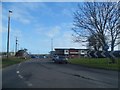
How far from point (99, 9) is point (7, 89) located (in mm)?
37616

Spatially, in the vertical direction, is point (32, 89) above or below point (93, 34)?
below

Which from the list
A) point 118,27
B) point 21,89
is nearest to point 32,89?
point 21,89

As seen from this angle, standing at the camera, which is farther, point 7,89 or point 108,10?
point 108,10

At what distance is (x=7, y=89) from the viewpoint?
13.7 metres

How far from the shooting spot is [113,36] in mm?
48500

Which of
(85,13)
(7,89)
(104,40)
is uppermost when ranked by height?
(85,13)

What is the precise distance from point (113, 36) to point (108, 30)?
51.7 inches

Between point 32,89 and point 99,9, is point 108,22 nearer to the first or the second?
point 99,9

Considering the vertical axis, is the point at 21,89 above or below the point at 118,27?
below

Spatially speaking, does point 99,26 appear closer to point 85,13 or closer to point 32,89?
point 85,13

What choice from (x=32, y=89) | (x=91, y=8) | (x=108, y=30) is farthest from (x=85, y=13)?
(x=32, y=89)

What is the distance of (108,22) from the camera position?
48906 millimetres

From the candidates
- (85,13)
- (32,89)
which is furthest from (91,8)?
(32,89)

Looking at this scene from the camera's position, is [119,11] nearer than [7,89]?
No
